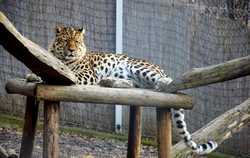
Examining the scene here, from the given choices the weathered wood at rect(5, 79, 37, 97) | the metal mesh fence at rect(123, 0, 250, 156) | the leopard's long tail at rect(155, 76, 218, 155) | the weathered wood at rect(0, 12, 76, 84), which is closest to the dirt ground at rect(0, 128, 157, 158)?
the metal mesh fence at rect(123, 0, 250, 156)

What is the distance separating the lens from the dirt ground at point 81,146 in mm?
8531

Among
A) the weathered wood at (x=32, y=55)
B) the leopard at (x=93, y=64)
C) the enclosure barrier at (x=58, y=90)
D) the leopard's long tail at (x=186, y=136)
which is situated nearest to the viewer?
the weathered wood at (x=32, y=55)

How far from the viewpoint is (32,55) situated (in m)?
4.91

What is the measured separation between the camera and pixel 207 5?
9.05 meters

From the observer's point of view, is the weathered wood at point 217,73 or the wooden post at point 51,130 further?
the weathered wood at point 217,73

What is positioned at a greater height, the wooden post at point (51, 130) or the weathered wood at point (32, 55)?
the weathered wood at point (32, 55)

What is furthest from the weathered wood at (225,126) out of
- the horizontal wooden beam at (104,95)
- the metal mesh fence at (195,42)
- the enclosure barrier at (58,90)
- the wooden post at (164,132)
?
the metal mesh fence at (195,42)

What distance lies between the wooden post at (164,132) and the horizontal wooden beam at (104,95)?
0.74 ft

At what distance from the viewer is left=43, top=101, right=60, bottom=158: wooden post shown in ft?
17.8

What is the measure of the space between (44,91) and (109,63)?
161 cm

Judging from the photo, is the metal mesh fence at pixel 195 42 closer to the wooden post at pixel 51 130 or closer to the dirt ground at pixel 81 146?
the dirt ground at pixel 81 146

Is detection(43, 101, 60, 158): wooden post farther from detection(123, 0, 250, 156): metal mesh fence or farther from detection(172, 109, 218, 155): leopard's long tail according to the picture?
detection(123, 0, 250, 156): metal mesh fence

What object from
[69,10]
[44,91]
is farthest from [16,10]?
[44,91]

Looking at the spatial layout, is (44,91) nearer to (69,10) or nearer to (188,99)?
(188,99)
